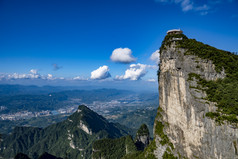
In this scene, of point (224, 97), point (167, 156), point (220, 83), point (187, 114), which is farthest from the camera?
point (167, 156)

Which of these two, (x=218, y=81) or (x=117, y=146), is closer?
(x=218, y=81)

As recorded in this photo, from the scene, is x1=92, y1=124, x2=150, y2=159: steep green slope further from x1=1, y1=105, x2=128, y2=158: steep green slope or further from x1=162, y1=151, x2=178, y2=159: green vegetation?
x1=1, y1=105, x2=128, y2=158: steep green slope

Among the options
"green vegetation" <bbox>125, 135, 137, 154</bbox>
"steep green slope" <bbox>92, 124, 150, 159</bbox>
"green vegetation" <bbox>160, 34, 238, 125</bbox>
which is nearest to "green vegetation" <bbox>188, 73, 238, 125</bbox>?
"green vegetation" <bbox>160, 34, 238, 125</bbox>

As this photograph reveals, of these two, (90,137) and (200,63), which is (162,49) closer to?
(200,63)

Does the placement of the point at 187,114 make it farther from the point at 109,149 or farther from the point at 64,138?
the point at 64,138

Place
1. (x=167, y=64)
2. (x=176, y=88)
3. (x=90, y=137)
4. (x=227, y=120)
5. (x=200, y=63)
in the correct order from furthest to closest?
(x=90, y=137) → (x=167, y=64) → (x=176, y=88) → (x=200, y=63) → (x=227, y=120)

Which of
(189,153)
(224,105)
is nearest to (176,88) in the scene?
(224,105)

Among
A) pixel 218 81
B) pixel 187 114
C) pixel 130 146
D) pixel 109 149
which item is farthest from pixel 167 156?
pixel 109 149
